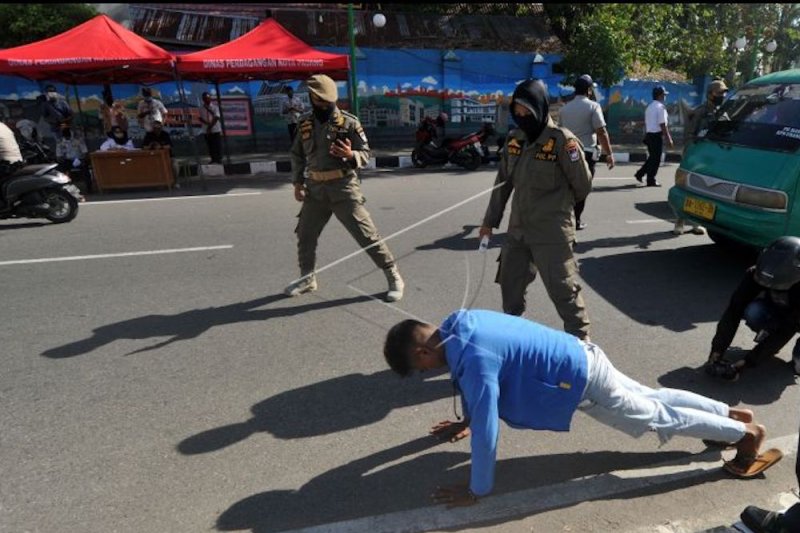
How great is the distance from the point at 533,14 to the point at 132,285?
1931 centimetres

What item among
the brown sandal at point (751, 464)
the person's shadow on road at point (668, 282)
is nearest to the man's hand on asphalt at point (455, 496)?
the brown sandal at point (751, 464)

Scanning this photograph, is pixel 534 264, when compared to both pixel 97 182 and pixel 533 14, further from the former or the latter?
pixel 533 14

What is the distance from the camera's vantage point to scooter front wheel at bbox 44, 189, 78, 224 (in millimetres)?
7797

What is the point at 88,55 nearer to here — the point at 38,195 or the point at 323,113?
the point at 38,195

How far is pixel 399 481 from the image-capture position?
275 centimetres

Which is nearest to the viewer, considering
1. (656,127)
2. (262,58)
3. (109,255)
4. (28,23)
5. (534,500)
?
(534,500)

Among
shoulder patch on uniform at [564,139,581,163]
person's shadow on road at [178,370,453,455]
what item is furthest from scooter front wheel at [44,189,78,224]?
shoulder patch on uniform at [564,139,581,163]

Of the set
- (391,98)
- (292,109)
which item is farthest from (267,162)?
(391,98)

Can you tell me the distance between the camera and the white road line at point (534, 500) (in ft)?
8.09

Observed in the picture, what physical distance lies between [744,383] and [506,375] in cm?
214

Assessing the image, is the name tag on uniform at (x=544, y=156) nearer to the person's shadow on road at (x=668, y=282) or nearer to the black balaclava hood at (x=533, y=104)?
the black balaclava hood at (x=533, y=104)

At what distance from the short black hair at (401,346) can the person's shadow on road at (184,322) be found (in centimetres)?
251

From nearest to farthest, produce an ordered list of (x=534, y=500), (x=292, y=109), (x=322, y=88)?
(x=534, y=500)
(x=322, y=88)
(x=292, y=109)

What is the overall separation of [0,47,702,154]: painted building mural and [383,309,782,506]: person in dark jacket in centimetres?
1380
